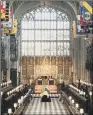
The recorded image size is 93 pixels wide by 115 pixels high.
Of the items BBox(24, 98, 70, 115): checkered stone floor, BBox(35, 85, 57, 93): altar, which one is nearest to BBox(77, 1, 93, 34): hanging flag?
Result: BBox(24, 98, 70, 115): checkered stone floor

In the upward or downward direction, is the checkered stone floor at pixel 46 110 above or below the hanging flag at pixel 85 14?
below

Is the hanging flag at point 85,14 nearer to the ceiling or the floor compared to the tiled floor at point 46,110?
nearer to the ceiling

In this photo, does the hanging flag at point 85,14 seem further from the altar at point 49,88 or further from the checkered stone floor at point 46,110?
the altar at point 49,88

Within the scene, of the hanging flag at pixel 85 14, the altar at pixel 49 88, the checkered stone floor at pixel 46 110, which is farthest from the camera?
the altar at pixel 49 88

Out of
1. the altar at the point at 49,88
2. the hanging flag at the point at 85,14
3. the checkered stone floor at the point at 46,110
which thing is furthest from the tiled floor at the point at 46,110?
the altar at the point at 49,88

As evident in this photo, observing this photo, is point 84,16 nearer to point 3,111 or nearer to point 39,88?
point 3,111

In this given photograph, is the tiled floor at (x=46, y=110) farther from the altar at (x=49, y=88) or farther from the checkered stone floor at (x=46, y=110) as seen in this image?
the altar at (x=49, y=88)

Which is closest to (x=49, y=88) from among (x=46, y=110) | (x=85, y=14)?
(x=46, y=110)

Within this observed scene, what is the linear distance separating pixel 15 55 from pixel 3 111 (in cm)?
3261

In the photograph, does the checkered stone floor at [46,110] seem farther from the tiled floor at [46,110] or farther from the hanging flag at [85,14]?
the hanging flag at [85,14]

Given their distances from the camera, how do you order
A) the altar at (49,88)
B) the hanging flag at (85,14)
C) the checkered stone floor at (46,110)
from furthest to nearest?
the altar at (49,88) → the hanging flag at (85,14) → the checkered stone floor at (46,110)

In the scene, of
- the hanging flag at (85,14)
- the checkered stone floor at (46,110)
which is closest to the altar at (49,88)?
the checkered stone floor at (46,110)

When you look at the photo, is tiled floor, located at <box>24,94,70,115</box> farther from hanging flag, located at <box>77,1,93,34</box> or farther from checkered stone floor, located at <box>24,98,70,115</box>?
hanging flag, located at <box>77,1,93,34</box>

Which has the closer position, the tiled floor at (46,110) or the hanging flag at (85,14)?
the tiled floor at (46,110)
